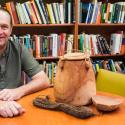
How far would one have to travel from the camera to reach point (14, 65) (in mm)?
2068

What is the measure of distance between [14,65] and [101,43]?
1401 mm

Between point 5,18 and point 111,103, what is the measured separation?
103 cm

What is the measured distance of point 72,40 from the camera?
303 cm

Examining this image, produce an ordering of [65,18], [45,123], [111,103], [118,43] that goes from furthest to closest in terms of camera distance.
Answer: [118,43], [65,18], [111,103], [45,123]

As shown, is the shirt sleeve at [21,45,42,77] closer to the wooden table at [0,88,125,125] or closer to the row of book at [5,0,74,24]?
the wooden table at [0,88,125,125]

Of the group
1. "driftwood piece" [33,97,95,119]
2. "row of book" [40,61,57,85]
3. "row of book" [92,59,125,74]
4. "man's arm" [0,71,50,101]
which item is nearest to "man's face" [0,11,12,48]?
"man's arm" [0,71,50,101]

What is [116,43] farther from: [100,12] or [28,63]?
[28,63]

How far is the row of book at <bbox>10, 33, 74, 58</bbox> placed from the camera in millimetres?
2912

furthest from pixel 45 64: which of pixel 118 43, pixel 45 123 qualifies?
pixel 45 123

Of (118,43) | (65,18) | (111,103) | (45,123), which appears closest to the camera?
(45,123)

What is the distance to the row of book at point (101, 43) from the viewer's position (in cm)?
309

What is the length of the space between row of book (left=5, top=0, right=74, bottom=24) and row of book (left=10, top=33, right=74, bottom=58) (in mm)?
161

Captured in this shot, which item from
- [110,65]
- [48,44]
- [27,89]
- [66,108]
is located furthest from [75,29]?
[66,108]

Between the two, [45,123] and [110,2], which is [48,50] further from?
[45,123]
